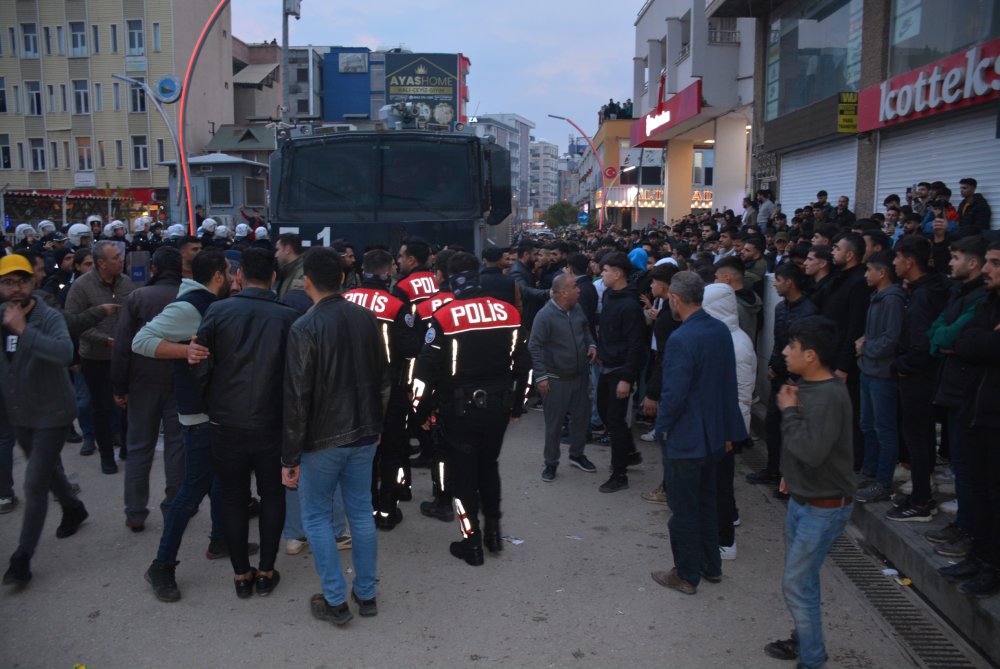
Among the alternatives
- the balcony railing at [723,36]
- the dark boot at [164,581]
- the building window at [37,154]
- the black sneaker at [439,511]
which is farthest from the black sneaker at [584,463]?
the building window at [37,154]

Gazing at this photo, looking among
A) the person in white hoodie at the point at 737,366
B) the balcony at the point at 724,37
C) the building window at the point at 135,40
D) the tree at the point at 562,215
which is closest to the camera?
the person in white hoodie at the point at 737,366

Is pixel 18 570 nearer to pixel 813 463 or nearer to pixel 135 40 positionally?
pixel 813 463

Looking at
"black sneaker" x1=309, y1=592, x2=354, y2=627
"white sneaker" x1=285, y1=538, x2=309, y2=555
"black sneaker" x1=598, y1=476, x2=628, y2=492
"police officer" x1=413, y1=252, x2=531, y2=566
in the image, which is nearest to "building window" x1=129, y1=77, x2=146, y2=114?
"black sneaker" x1=598, y1=476, x2=628, y2=492

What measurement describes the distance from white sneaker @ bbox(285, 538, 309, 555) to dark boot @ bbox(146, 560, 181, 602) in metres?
0.84

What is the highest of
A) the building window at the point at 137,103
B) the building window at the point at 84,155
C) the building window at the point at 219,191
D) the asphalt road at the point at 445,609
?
the building window at the point at 137,103

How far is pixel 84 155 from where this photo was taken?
45188 millimetres

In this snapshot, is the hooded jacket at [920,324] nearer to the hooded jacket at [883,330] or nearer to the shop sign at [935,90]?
the hooded jacket at [883,330]

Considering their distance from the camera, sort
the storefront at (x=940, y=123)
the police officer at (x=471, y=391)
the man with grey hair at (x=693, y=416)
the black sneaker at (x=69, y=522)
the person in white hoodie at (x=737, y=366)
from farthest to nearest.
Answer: the storefront at (x=940, y=123)
the black sneaker at (x=69, y=522)
the person in white hoodie at (x=737, y=366)
the police officer at (x=471, y=391)
the man with grey hair at (x=693, y=416)

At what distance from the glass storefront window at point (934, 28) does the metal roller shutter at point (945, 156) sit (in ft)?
3.36

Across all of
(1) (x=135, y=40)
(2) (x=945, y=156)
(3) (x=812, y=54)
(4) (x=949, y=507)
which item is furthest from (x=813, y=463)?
(1) (x=135, y=40)

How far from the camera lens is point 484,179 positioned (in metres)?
10.4

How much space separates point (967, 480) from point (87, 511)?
6.25m

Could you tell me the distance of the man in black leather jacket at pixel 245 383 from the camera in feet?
14.3

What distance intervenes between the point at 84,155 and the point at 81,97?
3.23m
